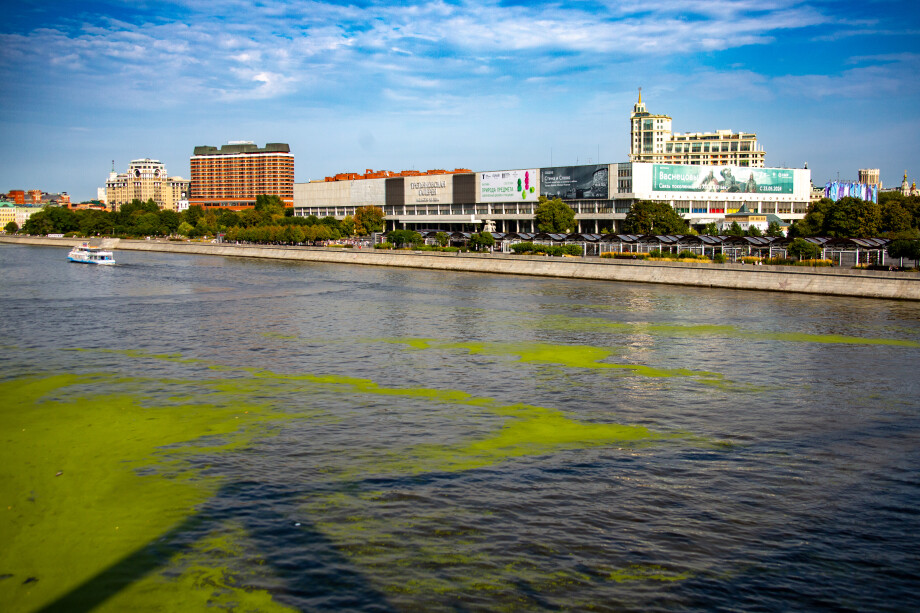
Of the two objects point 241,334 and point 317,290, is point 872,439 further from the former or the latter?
point 317,290

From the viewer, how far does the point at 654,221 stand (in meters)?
99.0

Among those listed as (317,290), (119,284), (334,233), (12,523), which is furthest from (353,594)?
(334,233)

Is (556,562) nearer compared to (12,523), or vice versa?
(556,562)

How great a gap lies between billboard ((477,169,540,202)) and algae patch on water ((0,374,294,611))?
110 meters

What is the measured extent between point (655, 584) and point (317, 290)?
52375 millimetres

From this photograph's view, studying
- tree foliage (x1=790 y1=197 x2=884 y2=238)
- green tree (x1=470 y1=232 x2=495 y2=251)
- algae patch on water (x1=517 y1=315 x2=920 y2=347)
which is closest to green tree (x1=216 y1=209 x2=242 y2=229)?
green tree (x1=470 y1=232 x2=495 y2=251)

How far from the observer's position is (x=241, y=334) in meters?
34.8

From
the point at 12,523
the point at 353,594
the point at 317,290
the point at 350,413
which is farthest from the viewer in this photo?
the point at 317,290

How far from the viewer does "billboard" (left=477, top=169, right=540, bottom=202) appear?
5059 inches

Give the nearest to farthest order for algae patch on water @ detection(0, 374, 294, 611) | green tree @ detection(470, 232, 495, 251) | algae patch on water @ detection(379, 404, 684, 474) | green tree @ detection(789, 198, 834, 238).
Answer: algae patch on water @ detection(0, 374, 294, 611)
algae patch on water @ detection(379, 404, 684, 474)
green tree @ detection(470, 232, 495, 251)
green tree @ detection(789, 198, 834, 238)

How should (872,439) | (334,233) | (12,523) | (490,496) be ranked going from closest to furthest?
(12,523), (490,496), (872,439), (334,233)

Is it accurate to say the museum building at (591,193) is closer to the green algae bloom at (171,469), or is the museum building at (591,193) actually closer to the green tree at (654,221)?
the green tree at (654,221)

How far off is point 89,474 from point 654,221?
91509mm

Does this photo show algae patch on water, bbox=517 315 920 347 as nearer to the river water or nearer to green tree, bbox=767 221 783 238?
the river water
